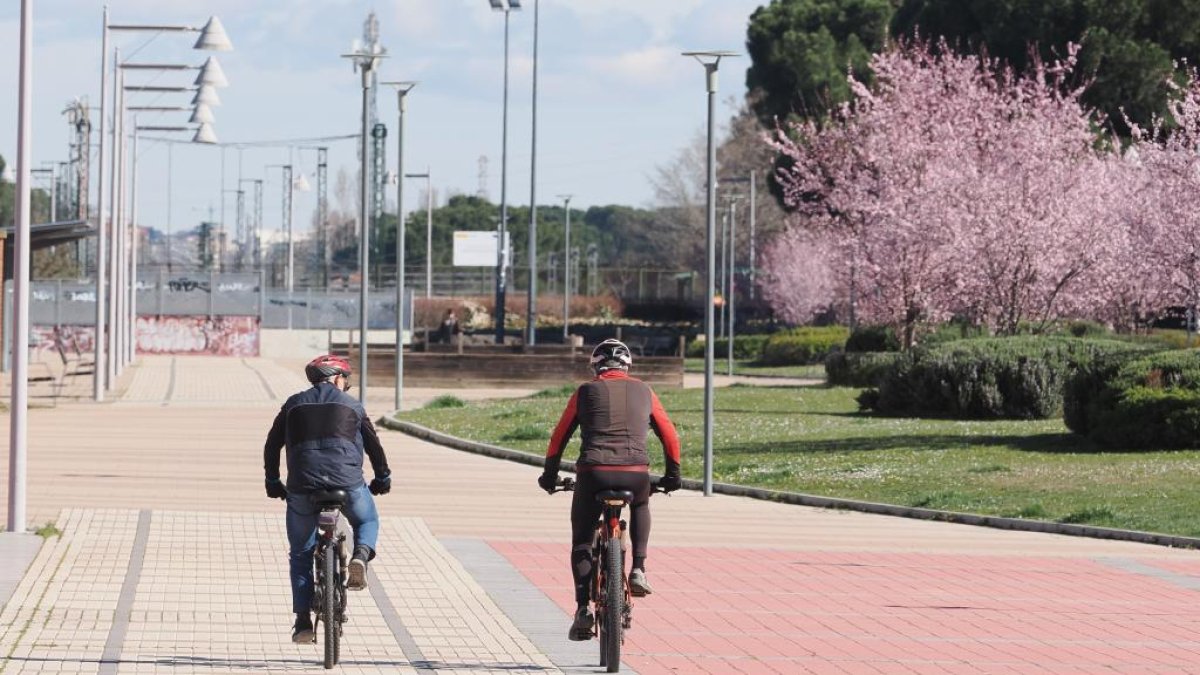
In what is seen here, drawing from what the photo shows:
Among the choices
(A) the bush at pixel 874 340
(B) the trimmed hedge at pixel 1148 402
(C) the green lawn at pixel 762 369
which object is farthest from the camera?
(C) the green lawn at pixel 762 369

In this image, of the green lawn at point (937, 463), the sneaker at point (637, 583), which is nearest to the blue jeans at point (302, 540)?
the sneaker at point (637, 583)

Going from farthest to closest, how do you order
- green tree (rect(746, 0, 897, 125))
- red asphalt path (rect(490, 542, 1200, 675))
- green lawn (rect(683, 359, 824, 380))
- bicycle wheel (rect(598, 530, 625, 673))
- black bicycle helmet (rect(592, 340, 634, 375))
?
green tree (rect(746, 0, 897, 125)), green lawn (rect(683, 359, 824, 380)), red asphalt path (rect(490, 542, 1200, 675)), black bicycle helmet (rect(592, 340, 634, 375)), bicycle wheel (rect(598, 530, 625, 673))

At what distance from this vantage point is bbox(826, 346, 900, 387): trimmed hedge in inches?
1855

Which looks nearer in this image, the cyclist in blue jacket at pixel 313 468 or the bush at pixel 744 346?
the cyclist in blue jacket at pixel 313 468

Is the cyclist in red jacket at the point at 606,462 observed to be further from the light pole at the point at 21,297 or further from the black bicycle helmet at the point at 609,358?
the light pole at the point at 21,297

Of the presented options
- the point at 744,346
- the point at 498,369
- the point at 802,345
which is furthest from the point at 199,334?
the point at 498,369

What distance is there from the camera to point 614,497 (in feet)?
34.6

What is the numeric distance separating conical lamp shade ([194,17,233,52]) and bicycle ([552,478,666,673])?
1038 inches

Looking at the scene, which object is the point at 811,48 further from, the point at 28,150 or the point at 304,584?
the point at 304,584

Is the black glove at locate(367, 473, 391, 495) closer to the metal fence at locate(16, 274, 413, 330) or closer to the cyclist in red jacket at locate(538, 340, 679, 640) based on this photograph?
the cyclist in red jacket at locate(538, 340, 679, 640)

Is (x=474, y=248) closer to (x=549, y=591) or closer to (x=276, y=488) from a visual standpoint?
(x=549, y=591)

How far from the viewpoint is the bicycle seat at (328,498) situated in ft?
34.4

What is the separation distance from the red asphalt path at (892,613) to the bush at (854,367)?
A: 97.2ft

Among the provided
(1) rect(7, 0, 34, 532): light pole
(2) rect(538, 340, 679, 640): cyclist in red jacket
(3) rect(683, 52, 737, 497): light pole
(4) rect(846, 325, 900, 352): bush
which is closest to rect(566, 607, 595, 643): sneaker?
(2) rect(538, 340, 679, 640): cyclist in red jacket
